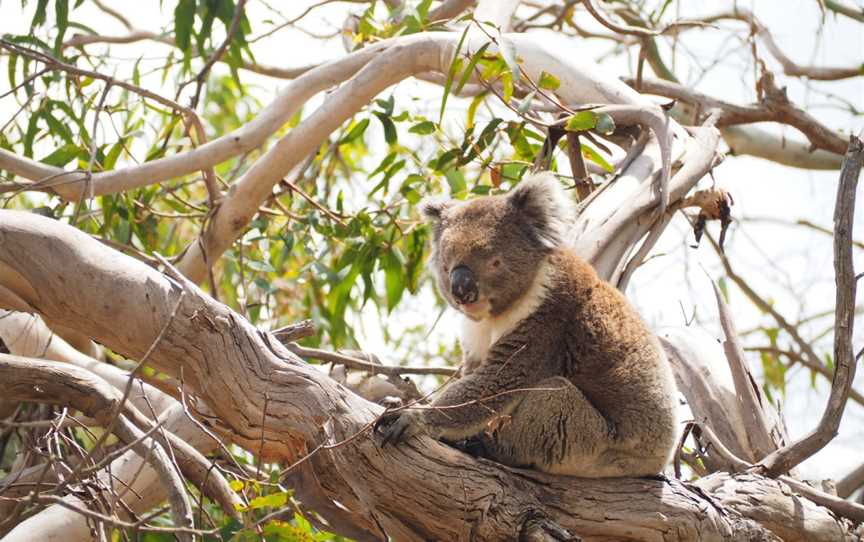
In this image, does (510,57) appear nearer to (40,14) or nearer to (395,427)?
(395,427)

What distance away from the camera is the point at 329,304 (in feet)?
18.1

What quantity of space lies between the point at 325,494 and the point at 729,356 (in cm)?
200

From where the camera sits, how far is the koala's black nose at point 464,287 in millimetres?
3281

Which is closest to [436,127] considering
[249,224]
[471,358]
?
[249,224]

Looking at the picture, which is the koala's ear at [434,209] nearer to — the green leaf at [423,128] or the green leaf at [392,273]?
the green leaf at [423,128]

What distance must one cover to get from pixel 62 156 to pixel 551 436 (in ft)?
9.72

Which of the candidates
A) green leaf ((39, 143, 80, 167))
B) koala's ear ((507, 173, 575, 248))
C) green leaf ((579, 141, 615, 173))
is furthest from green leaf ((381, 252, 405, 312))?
koala's ear ((507, 173, 575, 248))

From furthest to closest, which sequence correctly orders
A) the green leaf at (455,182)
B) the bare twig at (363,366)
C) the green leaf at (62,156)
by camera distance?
the green leaf at (455,182) → the green leaf at (62,156) → the bare twig at (363,366)

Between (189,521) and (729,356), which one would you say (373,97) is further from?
(189,521)

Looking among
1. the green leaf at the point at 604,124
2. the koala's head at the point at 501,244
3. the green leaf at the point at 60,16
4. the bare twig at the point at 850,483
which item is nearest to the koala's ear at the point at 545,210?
the koala's head at the point at 501,244

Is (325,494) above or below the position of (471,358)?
below

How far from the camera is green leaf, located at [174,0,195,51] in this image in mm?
4816

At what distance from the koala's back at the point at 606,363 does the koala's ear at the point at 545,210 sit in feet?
0.36

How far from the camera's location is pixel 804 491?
3480 mm
